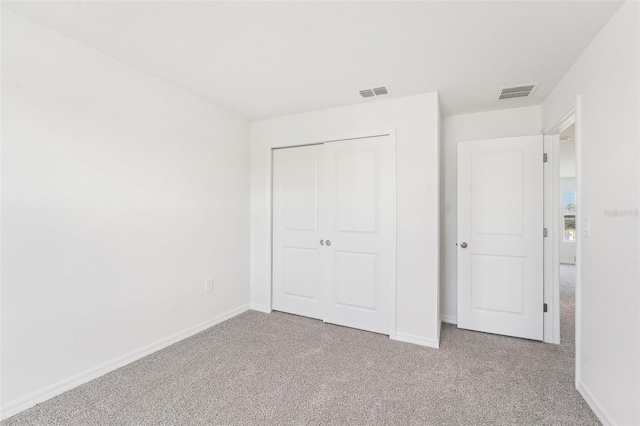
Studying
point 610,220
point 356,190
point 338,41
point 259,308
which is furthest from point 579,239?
point 259,308

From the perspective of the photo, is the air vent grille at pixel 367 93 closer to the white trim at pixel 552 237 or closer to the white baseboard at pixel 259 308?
the white trim at pixel 552 237

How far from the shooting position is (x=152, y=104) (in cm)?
241

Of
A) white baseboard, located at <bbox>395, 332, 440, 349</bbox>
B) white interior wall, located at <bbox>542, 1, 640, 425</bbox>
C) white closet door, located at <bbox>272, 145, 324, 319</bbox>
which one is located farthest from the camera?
white closet door, located at <bbox>272, 145, 324, 319</bbox>

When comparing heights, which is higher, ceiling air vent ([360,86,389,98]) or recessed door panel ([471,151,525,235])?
ceiling air vent ([360,86,389,98])

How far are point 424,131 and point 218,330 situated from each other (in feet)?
9.28

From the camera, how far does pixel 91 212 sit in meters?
2.01

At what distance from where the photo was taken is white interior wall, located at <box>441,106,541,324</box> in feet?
10.0

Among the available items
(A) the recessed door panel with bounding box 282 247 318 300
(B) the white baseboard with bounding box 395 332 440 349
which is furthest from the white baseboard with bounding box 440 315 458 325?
(A) the recessed door panel with bounding box 282 247 318 300

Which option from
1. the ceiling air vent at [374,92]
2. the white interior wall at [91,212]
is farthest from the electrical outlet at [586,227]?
the white interior wall at [91,212]

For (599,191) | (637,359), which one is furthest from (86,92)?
(637,359)

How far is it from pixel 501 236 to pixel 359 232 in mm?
1421

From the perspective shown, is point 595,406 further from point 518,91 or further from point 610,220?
point 518,91

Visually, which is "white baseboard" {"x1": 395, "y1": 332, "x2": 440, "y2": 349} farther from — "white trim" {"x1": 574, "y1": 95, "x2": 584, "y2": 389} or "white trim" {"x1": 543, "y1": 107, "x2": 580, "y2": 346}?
"white trim" {"x1": 543, "y1": 107, "x2": 580, "y2": 346}

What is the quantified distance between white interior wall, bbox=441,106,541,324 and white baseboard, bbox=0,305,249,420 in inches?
105
